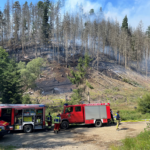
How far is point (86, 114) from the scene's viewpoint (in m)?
15.9

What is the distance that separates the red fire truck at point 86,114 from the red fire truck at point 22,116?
2689mm

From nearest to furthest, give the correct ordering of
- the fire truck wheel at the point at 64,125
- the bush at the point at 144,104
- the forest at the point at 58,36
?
the fire truck wheel at the point at 64,125 → the bush at the point at 144,104 → the forest at the point at 58,36

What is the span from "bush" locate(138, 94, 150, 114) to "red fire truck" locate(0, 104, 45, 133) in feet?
52.5

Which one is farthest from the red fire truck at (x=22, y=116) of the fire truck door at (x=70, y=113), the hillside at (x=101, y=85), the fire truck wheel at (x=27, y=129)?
the hillside at (x=101, y=85)

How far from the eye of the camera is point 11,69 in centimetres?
2986

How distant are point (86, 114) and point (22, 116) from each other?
Answer: 622 cm

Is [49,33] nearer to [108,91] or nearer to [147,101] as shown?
[108,91]

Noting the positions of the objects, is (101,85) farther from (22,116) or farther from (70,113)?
(22,116)

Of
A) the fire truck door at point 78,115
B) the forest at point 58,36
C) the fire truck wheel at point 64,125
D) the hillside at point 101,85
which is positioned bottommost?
the fire truck wheel at point 64,125

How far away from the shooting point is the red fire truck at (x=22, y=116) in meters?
13.6

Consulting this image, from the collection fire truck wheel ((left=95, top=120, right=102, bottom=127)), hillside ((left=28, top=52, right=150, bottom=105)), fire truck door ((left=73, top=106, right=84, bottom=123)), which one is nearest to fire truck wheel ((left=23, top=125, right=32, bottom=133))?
fire truck door ((left=73, top=106, right=84, bottom=123))

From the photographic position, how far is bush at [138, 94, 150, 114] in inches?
909

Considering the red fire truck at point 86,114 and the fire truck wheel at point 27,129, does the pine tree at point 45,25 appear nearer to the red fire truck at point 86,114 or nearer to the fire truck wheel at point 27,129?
the red fire truck at point 86,114

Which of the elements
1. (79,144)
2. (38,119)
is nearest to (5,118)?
(38,119)
